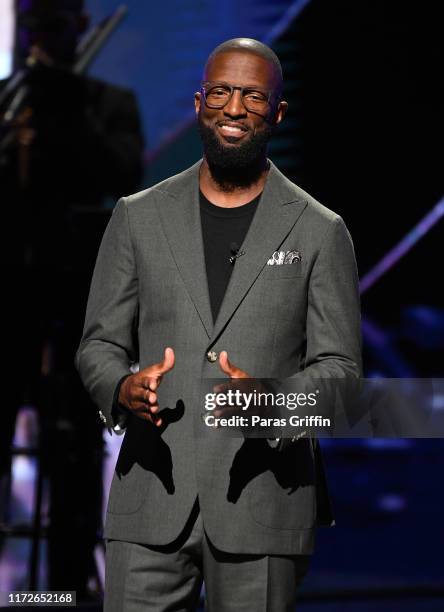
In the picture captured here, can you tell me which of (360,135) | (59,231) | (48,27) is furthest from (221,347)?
(360,135)

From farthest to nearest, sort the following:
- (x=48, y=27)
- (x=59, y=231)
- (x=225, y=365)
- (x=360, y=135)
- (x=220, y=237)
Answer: (x=360, y=135) < (x=48, y=27) < (x=59, y=231) < (x=220, y=237) < (x=225, y=365)

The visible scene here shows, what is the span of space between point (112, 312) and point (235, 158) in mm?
394

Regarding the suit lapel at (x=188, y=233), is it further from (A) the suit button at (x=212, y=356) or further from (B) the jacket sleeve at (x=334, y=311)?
(B) the jacket sleeve at (x=334, y=311)

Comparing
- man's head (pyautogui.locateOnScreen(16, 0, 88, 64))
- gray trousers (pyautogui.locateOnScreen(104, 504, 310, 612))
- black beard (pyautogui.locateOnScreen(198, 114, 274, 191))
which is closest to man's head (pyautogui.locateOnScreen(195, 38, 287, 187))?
black beard (pyautogui.locateOnScreen(198, 114, 274, 191))

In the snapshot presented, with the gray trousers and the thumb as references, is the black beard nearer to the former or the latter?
the thumb

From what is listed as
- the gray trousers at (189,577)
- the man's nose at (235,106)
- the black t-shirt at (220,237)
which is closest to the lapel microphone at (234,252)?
the black t-shirt at (220,237)

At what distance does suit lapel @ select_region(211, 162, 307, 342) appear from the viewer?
2230mm

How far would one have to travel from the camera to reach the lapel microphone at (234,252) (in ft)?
7.44

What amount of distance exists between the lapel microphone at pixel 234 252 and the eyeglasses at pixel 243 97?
27 centimetres

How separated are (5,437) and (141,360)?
2077mm

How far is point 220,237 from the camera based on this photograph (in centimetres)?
233

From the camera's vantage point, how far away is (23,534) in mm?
4152

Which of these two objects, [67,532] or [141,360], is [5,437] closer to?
Result: [67,532]

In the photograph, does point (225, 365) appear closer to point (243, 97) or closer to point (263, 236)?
point (263, 236)
